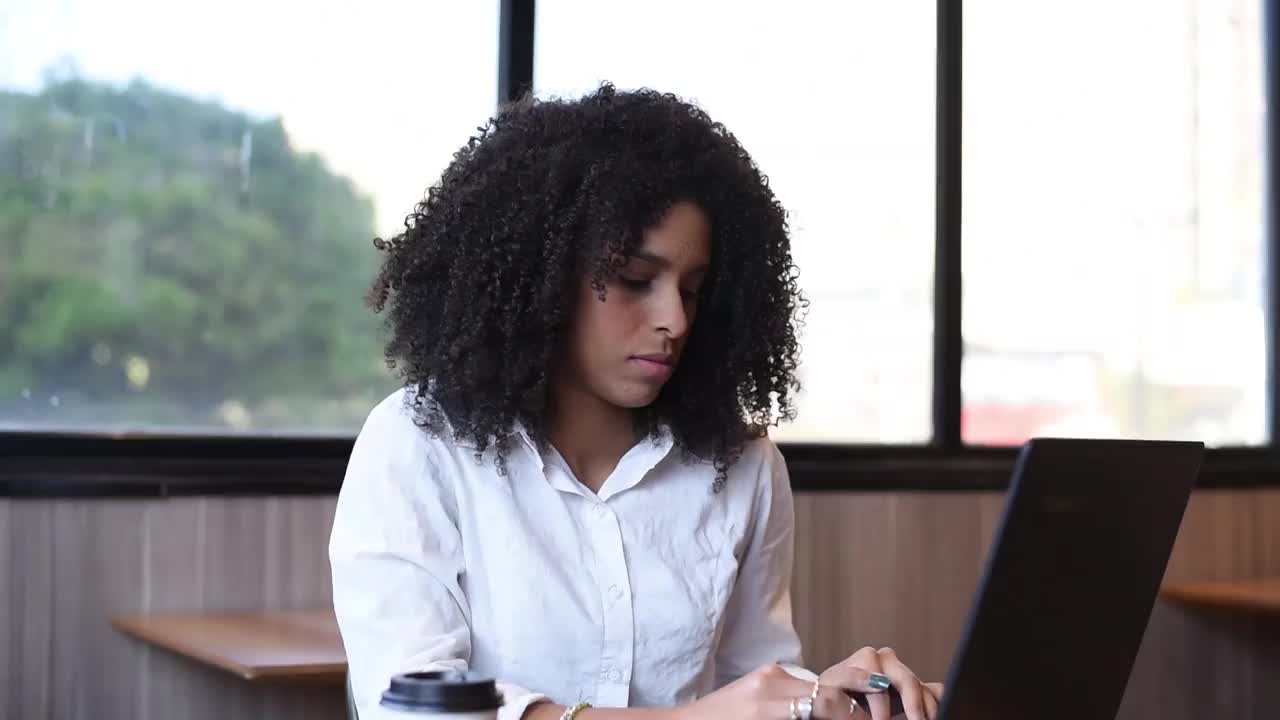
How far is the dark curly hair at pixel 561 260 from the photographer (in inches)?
61.8

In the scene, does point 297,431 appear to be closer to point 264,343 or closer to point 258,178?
point 264,343

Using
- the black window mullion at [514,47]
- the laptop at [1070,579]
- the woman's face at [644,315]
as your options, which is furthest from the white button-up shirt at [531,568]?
the black window mullion at [514,47]

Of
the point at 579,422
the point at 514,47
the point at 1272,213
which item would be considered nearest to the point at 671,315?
the point at 579,422

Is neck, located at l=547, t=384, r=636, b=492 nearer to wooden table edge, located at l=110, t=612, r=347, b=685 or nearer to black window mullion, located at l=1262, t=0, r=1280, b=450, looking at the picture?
wooden table edge, located at l=110, t=612, r=347, b=685

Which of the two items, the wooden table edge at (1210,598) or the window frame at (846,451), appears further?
the wooden table edge at (1210,598)

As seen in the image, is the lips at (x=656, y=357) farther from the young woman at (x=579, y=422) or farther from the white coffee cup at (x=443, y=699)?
the white coffee cup at (x=443, y=699)

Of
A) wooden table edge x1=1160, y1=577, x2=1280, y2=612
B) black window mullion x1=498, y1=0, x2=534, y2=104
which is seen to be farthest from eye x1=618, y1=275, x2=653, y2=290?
wooden table edge x1=1160, y1=577, x2=1280, y2=612

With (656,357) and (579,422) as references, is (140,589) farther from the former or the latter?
(656,357)

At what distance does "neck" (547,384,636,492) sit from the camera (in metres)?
1.65

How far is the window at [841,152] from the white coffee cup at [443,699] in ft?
7.93

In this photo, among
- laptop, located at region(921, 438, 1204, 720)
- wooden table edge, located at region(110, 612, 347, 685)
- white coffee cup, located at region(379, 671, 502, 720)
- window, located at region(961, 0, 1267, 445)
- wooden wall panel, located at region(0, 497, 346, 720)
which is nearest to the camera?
white coffee cup, located at region(379, 671, 502, 720)

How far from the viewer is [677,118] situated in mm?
1659

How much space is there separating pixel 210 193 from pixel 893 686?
6.04 feet

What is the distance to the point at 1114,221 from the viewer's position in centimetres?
377
